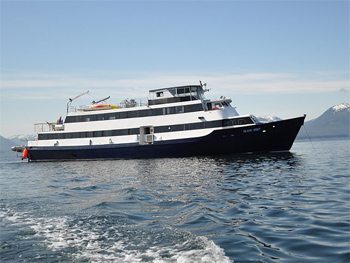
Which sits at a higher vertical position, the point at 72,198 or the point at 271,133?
the point at 271,133

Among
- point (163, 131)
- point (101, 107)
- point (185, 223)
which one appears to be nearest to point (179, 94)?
point (163, 131)

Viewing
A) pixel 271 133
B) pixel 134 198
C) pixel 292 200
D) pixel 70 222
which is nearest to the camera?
pixel 70 222

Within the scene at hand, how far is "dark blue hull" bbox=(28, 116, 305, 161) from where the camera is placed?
1411 inches

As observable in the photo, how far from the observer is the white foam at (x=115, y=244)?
7734mm

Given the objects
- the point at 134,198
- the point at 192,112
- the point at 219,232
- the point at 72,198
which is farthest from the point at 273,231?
the point at 192,112

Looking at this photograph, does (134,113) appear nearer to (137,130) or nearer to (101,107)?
(137,130)

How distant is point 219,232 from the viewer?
30.6ft

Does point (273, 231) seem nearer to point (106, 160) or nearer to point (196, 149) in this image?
point (196, 149)

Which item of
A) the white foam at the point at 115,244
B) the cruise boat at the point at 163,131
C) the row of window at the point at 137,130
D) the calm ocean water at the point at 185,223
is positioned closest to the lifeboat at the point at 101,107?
the cruise boat at the point at 163,131

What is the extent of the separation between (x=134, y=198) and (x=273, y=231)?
7570mm

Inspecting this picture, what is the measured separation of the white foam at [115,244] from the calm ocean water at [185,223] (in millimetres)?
24

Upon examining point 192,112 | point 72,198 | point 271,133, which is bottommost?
point 72,198

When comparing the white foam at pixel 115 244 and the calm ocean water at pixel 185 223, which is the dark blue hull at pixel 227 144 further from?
the white foam at pixel 115 244

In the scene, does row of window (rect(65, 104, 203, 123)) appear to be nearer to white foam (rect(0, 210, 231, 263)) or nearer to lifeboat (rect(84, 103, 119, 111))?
lifeboat (rect(84, 103, 119, 111))
